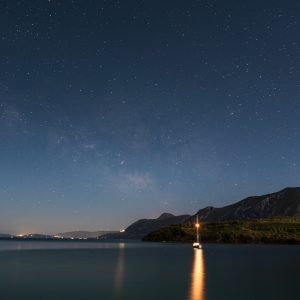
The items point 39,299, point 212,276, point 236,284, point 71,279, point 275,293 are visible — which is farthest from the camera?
point 212,276

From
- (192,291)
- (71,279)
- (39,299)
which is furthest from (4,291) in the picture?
(192,291)

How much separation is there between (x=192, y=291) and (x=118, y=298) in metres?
12.9

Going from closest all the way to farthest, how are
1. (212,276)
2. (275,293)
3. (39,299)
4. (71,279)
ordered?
(39,299), (275,293), (71,279), (212,276)

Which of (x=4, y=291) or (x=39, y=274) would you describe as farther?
(x=39, y=274)

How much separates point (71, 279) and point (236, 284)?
3061 cm

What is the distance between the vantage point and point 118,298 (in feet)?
181

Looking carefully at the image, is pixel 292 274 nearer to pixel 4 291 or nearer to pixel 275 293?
pixel 275 293

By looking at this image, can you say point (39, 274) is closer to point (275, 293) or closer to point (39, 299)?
point (39, 299)

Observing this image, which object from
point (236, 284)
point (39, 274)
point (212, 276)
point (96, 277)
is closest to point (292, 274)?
point (212, 276)

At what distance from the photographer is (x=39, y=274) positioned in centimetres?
8819

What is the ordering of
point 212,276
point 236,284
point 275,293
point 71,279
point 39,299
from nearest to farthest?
point 39,299 < point 275,293 < point 236,284 < point 71,279 < point 212,276

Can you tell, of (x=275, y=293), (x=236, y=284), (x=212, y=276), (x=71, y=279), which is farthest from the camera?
(x=212, y=276)

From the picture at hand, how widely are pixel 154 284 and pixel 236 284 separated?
1405 centimetres

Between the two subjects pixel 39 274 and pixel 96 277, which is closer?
pixel 96 277
